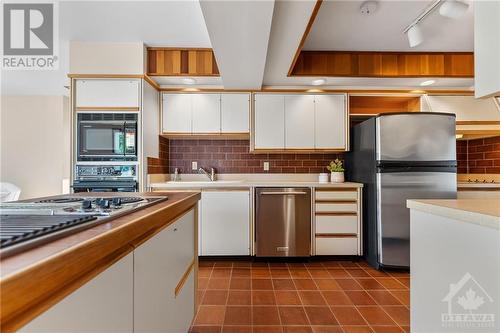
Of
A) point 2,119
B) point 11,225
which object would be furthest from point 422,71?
point 2,119

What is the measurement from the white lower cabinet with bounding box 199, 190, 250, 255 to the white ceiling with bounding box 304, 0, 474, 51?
190cm

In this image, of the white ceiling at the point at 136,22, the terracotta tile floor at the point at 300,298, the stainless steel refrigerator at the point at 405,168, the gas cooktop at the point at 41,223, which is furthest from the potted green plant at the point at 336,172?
the gas cooktop at the point at 41,223

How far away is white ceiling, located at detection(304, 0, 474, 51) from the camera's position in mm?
2146

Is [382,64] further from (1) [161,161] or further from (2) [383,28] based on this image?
(1) [161,161]

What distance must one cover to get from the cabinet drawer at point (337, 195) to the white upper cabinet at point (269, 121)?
0.80m

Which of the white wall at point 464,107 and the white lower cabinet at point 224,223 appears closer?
the white lower cabinet at point 224,223

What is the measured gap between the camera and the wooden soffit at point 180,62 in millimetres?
2908

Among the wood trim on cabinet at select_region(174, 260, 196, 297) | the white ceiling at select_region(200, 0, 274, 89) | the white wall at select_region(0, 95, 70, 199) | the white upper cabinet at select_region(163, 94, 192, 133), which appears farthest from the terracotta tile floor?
the white wall at select_region(0, 95, 70, 199)

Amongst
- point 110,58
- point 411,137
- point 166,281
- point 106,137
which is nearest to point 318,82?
point 411,137

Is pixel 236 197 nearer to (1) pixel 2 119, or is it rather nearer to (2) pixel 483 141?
(2) pixel 483 141

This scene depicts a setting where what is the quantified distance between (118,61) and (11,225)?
102 inches

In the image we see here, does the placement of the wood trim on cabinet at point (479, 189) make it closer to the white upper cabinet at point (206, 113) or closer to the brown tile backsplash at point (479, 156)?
the brown tile backsplash at point (479, 156)

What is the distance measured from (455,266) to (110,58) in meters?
3.21

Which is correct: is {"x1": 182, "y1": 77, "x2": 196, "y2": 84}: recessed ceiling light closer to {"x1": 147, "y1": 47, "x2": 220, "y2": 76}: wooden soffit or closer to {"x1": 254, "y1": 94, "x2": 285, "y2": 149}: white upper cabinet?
{"x1": 147, "y1": 47, "x2": 220, "y2": 76}: wooden soffit
